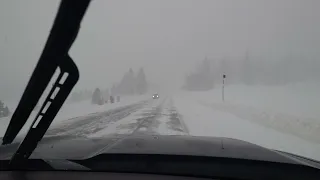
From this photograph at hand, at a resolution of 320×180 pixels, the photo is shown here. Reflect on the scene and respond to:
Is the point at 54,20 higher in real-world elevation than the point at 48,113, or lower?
higher

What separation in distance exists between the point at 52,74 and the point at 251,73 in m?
79.6

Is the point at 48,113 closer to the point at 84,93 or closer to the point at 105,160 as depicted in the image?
the point at 105,160

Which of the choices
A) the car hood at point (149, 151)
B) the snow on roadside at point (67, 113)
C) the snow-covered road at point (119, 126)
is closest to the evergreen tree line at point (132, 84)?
the snow on roadside at point (67, 113)

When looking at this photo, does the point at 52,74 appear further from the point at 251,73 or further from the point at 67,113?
the point at 251,73

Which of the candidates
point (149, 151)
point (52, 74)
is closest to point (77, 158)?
point (149, 151)

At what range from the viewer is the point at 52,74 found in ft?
7.24

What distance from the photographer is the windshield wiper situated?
1905 mm

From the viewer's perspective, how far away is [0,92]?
32.7 m

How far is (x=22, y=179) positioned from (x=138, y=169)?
814 mm

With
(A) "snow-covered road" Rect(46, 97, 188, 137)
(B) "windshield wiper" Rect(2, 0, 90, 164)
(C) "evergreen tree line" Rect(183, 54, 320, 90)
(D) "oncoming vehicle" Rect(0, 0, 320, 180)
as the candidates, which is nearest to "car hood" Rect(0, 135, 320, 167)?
(D) "oncoming vehicle" Rect(0, 0, 320, 180)

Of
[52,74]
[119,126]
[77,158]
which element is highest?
[52,74]

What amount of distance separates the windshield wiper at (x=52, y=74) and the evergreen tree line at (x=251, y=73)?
2583 inches

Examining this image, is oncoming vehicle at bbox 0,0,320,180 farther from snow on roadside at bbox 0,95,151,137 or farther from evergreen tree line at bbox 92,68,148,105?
evergreen tree line at bbox 92,68,148,105

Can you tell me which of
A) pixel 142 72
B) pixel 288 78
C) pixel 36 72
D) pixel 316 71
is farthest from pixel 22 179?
pixel 142 72
